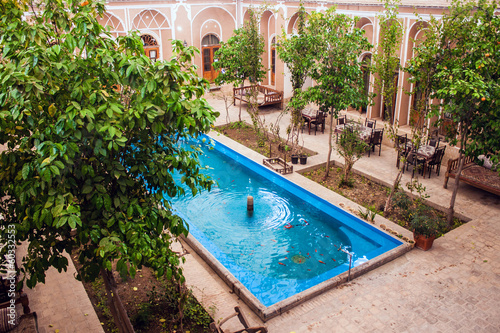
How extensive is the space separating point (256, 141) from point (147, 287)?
Answer: 8.32 m

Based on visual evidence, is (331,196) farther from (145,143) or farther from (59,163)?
(59,163)

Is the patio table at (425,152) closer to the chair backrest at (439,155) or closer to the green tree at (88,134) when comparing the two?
the chair backrest at (439,155)

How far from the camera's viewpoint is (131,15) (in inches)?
766

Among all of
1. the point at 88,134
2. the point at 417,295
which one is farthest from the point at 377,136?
the point at 88,134

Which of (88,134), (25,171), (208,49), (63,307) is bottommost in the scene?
(63,307)

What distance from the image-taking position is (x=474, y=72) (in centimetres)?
769

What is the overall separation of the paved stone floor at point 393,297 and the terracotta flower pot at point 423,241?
0.45ft

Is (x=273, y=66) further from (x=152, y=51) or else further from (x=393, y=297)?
(x=393, y=297)

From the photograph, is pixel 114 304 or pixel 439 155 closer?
pixel 114 304

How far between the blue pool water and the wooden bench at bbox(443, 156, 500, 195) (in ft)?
10.1

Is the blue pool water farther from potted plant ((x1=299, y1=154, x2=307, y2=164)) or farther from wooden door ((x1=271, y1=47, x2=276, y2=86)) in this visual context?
wooden door ((x1=271, y1=47, x2=276, y2=86))

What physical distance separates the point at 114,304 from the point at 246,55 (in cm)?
1043

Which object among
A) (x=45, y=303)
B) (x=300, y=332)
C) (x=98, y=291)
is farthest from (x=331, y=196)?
(x=45, y=303)

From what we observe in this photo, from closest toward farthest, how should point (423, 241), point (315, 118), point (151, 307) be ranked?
point (151, 307)
point (423, 241)
point (315, 118)
